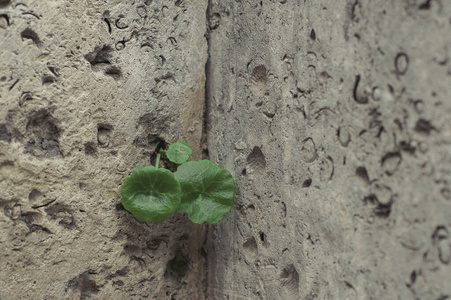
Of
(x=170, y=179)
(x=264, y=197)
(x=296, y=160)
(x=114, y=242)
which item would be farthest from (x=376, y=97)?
(x=114, y=242)

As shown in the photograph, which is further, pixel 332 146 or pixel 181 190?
pixel 181 190

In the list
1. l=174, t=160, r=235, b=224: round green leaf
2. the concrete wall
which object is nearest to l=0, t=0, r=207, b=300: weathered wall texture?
the concrete wall

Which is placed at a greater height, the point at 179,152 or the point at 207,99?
the point at 207,99

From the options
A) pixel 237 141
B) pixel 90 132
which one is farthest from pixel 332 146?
pixel 90 132

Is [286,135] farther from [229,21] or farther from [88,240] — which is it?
[88,240]

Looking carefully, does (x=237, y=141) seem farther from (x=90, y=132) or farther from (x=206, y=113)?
(x=90, y=132)

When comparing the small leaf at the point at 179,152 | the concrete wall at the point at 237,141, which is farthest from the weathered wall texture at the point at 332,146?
the small leaf at the point at 179,152

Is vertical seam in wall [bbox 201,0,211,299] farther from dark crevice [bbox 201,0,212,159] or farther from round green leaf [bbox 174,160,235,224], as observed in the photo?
round green leaf [bbox 174,160,235,224]
